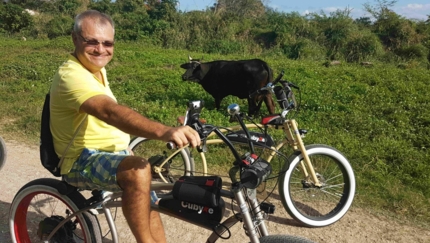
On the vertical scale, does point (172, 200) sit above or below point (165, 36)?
below

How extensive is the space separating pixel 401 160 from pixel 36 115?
561 centimetres

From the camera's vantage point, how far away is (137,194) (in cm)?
208

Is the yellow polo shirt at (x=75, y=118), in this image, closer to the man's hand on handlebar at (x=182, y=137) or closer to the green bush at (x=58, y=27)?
the man's hand on handlebar at (x=182, y=137)

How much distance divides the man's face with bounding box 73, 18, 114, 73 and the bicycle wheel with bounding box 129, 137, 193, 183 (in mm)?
851

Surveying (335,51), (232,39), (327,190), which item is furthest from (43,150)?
(232,39)

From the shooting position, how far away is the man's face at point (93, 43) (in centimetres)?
232

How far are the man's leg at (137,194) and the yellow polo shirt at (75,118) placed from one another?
42 cm

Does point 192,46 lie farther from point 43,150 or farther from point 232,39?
point 43,150

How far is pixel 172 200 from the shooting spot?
2.21 meters

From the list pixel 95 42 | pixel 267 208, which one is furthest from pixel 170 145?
pixel 95 42

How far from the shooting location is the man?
195cm

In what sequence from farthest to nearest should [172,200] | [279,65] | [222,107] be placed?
[279,65], [222,107], [172,200]

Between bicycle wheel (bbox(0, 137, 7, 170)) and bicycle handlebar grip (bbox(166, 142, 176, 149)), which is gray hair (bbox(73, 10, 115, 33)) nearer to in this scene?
bicycle handlebar grip (bbox(166, 142, 176, 149))

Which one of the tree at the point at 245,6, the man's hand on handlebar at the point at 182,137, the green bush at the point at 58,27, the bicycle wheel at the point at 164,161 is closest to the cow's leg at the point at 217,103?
the bicycle wheel at the point at 164,161
